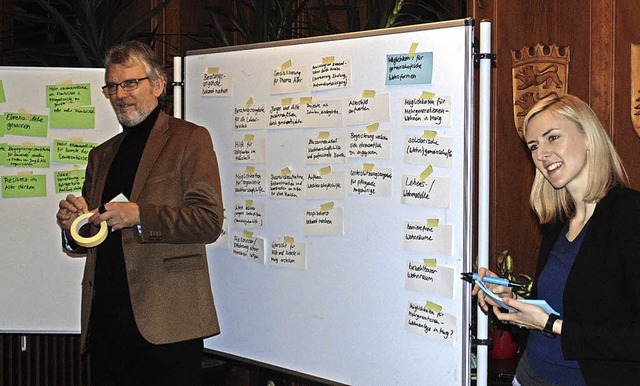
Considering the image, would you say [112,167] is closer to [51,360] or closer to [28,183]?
[28,183]

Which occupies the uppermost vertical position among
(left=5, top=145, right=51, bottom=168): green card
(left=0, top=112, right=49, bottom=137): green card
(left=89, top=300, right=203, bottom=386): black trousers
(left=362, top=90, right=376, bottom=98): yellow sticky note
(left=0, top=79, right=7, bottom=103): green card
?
(left=0, top=79, right=7, bottom=103): green card

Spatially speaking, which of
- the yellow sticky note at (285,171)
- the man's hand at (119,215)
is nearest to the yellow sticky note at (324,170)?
the yellow sticky note at (285,171)

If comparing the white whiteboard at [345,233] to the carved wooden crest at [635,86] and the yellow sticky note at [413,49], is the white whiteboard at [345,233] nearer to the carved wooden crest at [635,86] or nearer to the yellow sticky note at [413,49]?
the yellow sticky note at [413,49]

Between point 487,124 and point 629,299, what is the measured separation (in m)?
0.78

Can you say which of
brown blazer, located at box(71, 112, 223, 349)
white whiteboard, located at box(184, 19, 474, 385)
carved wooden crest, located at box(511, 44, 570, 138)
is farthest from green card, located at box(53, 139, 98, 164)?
carved wooden crest, located at box(511, 44, 570, 138)

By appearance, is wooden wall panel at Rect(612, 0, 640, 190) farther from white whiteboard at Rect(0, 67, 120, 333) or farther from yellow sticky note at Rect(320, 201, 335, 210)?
white whiteboard at Rect(0, 67, 120, 333)

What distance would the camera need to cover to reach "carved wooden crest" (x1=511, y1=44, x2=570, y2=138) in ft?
11.8

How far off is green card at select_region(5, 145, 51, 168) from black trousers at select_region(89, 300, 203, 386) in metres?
1.15

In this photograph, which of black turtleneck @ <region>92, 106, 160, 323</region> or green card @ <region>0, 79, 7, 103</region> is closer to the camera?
black turtleneck @ <region>92, 106, 160, 323</region>

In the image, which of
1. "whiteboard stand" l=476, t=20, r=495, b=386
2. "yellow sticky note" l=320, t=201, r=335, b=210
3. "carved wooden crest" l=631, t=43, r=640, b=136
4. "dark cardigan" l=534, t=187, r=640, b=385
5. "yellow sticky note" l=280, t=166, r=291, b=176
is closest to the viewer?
"dark cardigan" l=534, t=187, r=640, b=385

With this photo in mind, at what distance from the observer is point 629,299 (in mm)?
1977

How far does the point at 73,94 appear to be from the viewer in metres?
3.75

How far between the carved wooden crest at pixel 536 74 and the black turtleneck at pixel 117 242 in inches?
63.7

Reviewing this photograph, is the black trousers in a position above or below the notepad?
below
